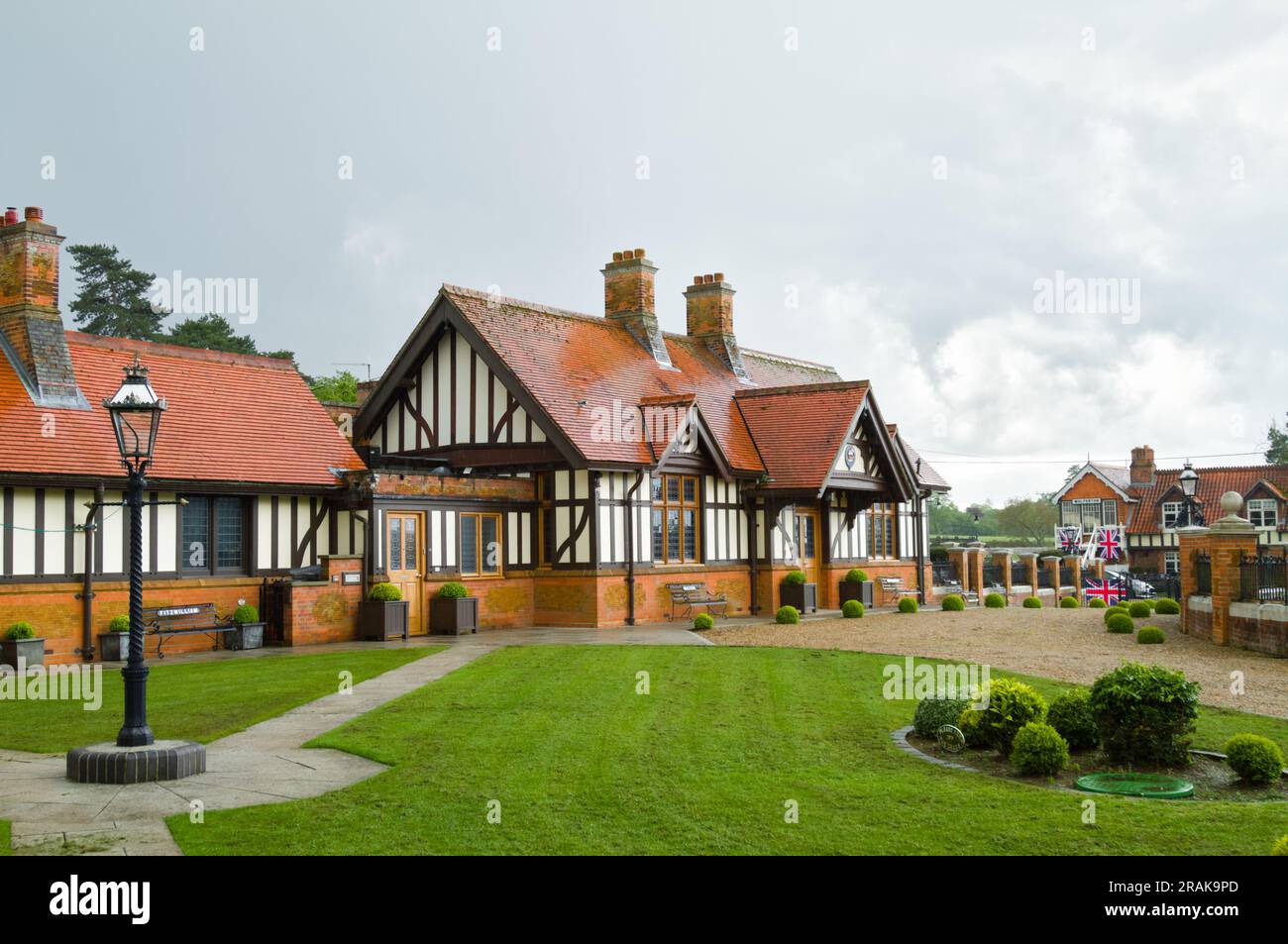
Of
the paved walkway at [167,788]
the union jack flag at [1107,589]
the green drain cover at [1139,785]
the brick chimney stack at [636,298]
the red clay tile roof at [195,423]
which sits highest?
the brick chimney stack at [636,298]

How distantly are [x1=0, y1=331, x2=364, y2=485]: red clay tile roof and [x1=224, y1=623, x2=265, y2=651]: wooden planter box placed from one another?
283cm

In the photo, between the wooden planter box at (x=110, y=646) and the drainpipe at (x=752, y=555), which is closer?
the wooden planter box at (x=110, y=646)

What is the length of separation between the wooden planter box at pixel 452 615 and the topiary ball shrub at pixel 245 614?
3707 millimetres

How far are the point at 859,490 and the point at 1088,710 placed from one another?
2110 cm

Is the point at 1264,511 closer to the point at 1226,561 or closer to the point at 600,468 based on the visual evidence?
the point at 1226,561

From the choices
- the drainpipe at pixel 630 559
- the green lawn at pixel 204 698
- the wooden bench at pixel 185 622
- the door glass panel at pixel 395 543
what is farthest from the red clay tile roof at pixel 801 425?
the wooden bench at pixel 185 622

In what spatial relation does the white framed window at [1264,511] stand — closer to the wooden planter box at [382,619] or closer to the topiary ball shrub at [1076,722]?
the wooden planter box at [382,619]

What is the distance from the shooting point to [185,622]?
69.4ft

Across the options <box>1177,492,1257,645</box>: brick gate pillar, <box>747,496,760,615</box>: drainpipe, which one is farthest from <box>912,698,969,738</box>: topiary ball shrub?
<box>747,496,760,615</box>: drainpipe

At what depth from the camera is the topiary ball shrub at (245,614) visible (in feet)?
70.3

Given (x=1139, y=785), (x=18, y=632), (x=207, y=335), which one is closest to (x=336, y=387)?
(x=207, y=335)

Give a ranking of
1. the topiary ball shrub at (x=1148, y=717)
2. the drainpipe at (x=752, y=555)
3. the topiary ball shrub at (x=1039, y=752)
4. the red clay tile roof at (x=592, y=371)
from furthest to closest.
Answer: the drainpipe at (x=752, y=555), the red clay tile roof at (x=592, y=371), the topiary ball shrub at (x=1148, y=717), the topiary ball shrub at (x=1039, y=752)
